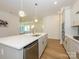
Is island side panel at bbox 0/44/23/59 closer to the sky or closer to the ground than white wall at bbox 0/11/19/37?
closer to the ground

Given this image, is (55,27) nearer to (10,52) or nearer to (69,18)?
(69,18)

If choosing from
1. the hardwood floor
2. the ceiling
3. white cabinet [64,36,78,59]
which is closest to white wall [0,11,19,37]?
the ceiling

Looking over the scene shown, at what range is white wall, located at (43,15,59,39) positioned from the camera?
9.21 m

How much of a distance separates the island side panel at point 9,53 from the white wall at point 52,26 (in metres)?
7.82

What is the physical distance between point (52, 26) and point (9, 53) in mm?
8269

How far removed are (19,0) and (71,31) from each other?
3.60 m

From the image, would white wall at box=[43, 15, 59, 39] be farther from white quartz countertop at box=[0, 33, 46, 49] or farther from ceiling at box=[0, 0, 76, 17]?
white quartz countertop at box=[0, 33, 46, 49]

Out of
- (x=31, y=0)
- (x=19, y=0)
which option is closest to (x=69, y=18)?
(x=31, y=0)

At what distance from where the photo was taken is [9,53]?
158 cm

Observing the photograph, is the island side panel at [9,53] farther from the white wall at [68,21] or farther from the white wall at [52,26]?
the white wall at [52,26]

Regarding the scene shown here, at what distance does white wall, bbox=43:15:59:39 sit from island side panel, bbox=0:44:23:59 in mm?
7824

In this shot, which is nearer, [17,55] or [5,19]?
[17,55]

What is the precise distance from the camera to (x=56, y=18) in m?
9.29

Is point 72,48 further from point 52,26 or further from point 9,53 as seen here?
point 52,26
